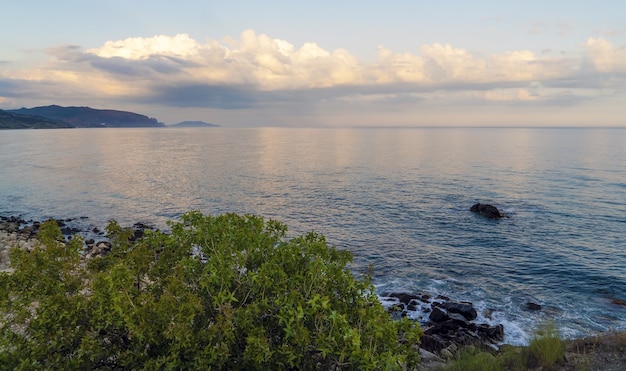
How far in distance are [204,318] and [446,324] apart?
16.1 m

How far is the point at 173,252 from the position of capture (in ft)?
35.7

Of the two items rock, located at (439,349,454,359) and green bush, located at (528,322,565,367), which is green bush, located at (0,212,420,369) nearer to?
green bush, located at (528,322,565,367)

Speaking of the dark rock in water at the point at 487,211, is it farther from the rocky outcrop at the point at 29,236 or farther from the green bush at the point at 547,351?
the rocky outcrop at the point at 29,236

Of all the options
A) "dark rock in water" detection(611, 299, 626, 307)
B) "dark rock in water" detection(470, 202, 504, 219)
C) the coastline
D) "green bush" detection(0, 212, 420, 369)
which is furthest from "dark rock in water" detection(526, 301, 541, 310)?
"dark rock in water" detection(470, 202, 504, 219)

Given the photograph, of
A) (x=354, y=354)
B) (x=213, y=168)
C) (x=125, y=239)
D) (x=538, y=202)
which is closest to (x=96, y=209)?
(x=213, y=168)

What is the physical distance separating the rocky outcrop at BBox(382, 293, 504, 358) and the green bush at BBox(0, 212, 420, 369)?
944 cm

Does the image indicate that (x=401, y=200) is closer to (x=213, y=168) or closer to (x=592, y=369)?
(x=592, y=369)

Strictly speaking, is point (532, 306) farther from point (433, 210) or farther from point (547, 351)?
point (433, 210)

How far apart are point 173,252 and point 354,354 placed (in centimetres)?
627

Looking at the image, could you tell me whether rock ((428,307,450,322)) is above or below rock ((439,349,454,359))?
below

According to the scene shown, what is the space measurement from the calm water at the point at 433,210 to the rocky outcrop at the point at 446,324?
117cm

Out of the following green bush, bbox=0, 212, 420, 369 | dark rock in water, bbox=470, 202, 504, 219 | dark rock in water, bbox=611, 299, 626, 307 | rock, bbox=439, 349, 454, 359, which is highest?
green bush, bbox=0, 212, 420, 369

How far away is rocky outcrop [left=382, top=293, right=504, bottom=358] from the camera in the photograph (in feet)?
60.6

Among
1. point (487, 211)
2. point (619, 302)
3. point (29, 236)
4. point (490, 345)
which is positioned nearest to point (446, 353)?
point (490, 345)
